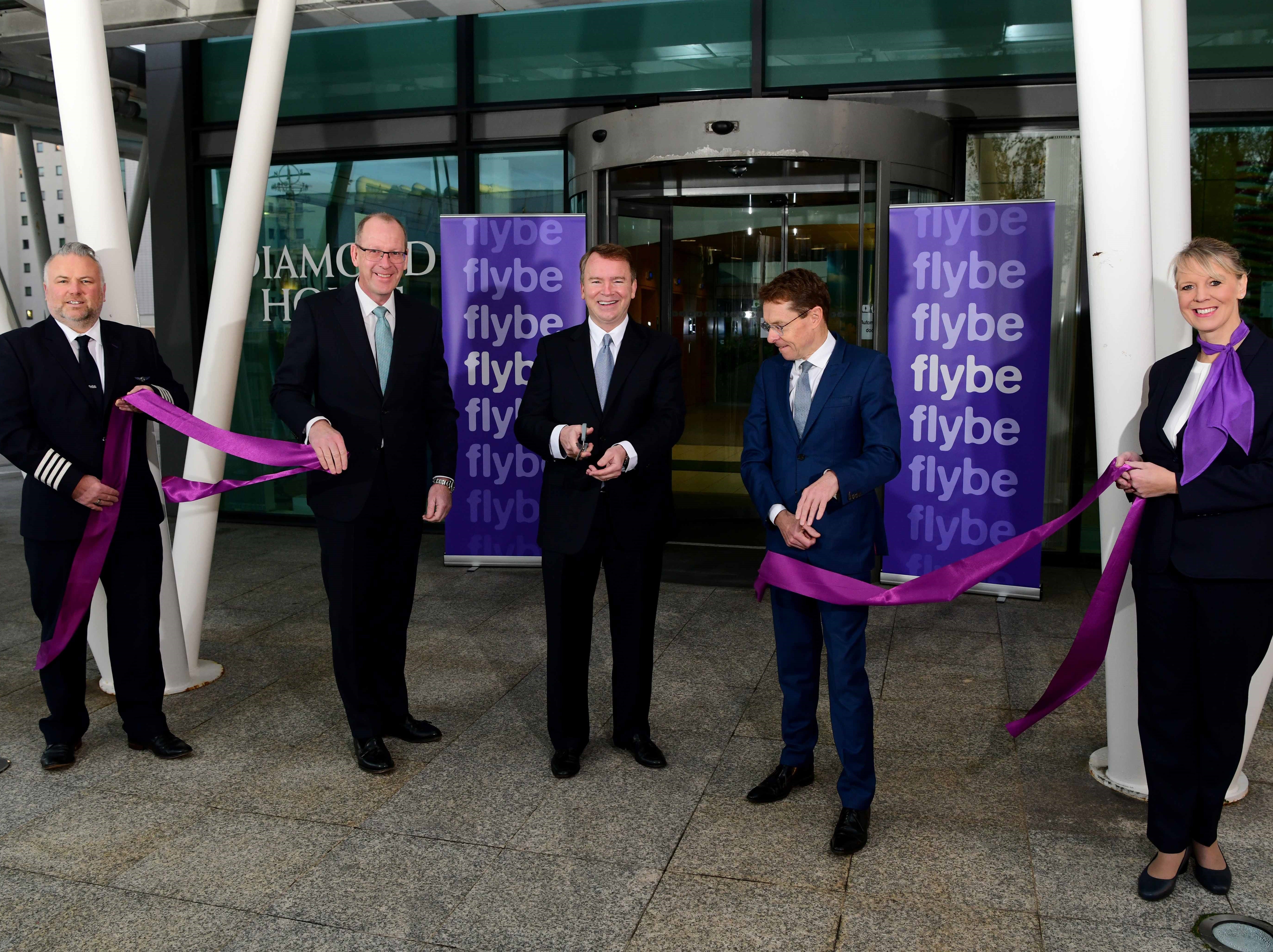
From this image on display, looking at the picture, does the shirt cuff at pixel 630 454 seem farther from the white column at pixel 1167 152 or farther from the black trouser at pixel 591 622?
the white column at pixel 1167 152

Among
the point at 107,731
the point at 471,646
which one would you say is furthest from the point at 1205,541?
the point at 107,731

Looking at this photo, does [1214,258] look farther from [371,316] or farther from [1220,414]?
[371,316]

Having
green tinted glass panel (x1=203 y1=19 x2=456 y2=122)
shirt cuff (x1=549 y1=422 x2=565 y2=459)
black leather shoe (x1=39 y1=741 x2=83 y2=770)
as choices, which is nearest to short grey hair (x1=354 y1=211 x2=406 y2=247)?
shirt cuff (x1=549 y1=422 x2=565 y2=459)

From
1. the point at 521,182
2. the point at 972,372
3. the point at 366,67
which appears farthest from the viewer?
the point at 366,67

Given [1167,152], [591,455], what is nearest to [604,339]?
[591,455]

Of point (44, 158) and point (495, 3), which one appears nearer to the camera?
point (495, 3)

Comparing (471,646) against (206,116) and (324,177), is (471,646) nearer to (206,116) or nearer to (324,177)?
(324,177)

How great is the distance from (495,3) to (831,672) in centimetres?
523

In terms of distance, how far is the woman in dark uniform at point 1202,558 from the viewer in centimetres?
264

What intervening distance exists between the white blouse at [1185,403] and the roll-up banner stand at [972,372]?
3177 millimetres

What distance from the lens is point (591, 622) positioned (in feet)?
12.5

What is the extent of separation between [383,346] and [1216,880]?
9.92 feet

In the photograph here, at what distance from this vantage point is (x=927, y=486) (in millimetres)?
6168

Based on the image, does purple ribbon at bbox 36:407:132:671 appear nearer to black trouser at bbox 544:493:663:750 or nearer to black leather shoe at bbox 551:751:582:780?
black trouser at bbox 544:493:663:750
